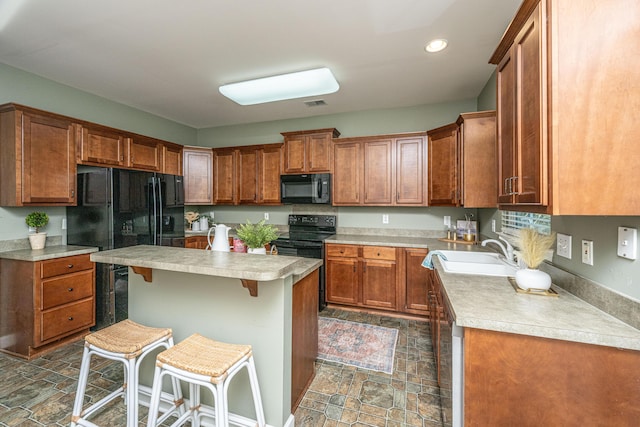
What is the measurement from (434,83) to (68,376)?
14.5 feet

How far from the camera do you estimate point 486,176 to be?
2502 millimetres

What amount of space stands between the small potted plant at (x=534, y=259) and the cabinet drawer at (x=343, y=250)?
81.5 inches

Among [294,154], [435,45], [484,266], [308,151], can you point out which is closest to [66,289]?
[294,154]

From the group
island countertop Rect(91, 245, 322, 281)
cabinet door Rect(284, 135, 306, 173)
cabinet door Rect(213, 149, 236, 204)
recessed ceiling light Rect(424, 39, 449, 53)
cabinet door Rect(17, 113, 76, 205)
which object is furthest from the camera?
cabinet door Rect(213, 149, 236, 204)

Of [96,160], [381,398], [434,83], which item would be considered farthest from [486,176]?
[96,160]

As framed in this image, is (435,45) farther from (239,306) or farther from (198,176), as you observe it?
(198,176)

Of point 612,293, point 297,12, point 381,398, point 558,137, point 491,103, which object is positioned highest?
point 297,12

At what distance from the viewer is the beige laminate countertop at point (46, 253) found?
2.45 metres

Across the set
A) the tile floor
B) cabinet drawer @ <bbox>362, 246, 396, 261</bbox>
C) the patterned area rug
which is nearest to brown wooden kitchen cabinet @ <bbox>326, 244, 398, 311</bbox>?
cabinet drawer @ <bbox>362, 246, 396, 261</bbox>

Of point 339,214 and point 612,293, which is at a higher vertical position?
point 339,214

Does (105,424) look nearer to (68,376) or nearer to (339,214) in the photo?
(68,376)

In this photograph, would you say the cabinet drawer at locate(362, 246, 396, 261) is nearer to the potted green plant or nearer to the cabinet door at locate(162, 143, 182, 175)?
the potted green plant

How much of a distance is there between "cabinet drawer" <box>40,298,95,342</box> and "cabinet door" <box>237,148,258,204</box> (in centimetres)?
226

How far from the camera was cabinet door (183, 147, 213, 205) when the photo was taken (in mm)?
4301
